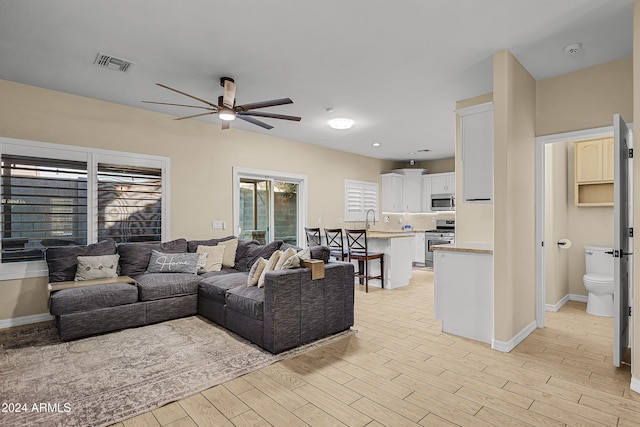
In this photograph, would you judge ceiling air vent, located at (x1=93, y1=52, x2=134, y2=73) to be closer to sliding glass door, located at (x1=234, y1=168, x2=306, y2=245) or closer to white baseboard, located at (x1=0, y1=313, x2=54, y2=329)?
sliding glass door, located at (x1=234, y1=168, x2=306, y2=245)

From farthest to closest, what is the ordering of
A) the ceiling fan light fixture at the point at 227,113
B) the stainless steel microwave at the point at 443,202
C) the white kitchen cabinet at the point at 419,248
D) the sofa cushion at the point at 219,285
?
the white kitchen cabinet at the point at 419,248 < the stainless steel microwave at the point at 443,202 < the sofa cushion at the point at 219,285 < the ceiling fan light fixture at the point at 227,113

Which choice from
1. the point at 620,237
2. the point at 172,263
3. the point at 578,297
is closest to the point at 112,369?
the point at 172,263

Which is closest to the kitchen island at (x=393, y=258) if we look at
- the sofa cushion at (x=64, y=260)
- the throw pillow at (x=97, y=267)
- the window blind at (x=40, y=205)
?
the throw pillow at (x=97, y=267)

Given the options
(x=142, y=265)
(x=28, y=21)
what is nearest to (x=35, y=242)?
(x=142, y=265)

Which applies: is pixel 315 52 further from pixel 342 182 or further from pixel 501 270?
pixel 342 182

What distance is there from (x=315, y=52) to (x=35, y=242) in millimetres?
3921

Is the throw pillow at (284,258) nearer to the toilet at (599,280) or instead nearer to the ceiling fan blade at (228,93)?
the ceiling fan blade at (228,93)

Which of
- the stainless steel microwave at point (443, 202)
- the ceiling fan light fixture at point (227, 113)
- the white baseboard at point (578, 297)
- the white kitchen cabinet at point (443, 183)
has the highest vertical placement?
the ceiling fan light fixture at point (227, 113)

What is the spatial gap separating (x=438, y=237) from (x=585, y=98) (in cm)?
491

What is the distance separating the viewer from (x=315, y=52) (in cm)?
314

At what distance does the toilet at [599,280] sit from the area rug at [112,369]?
10.5ft

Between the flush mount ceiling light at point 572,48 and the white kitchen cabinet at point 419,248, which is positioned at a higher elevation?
the flush mount ceiling light at point 572,48

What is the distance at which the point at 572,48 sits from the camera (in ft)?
9.87

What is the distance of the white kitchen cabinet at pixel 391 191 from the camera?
342 inches
